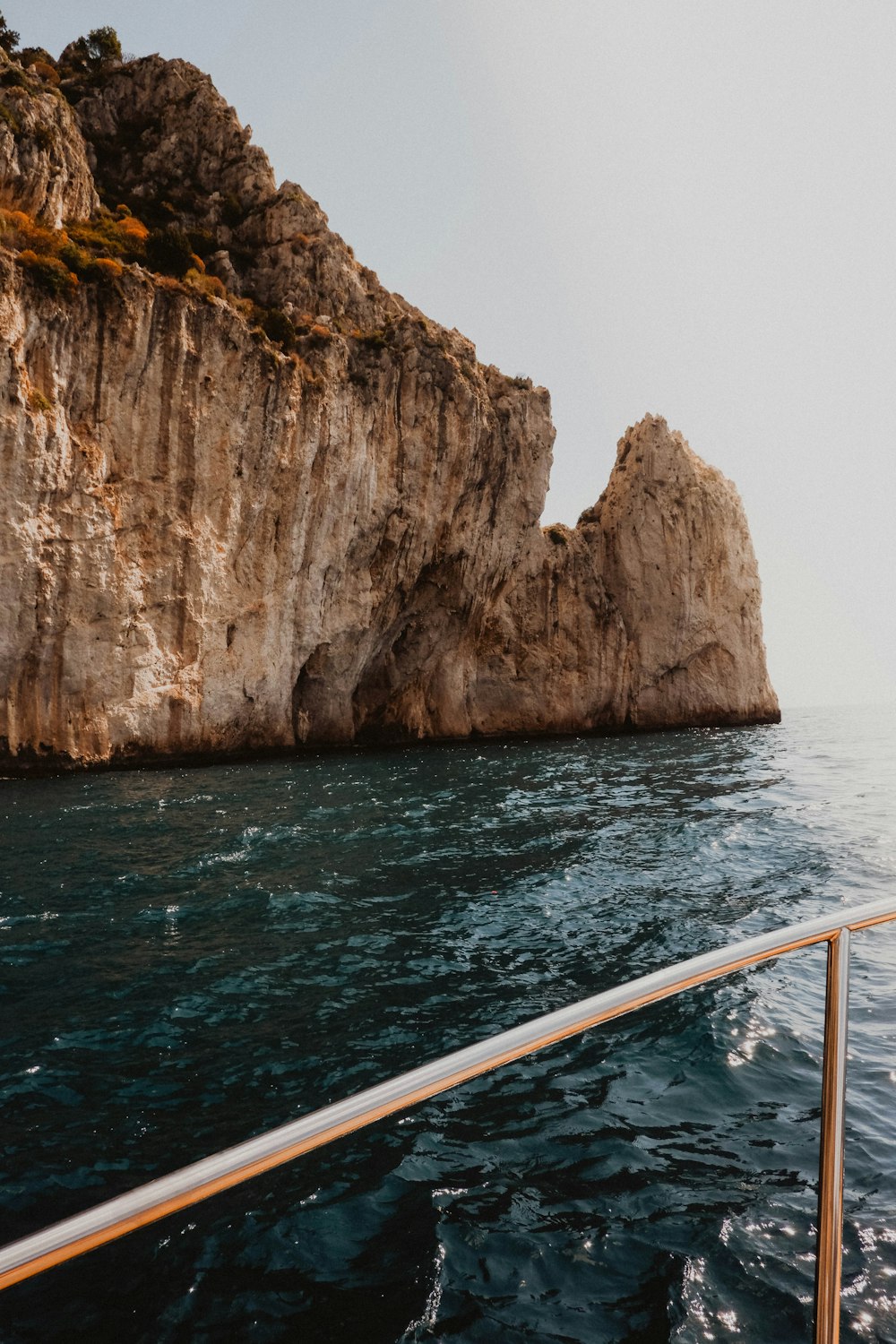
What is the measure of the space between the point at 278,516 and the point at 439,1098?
27515mm

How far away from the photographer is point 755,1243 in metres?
3.92

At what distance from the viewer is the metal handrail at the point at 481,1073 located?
1186 mm

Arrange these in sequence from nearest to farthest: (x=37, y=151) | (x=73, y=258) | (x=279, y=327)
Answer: (x=73, y=258) < (x=37, y=151) < (x=279, y=327)

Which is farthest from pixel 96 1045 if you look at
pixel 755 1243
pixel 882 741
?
pixel 882 741

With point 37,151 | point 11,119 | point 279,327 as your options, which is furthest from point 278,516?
point 11,119

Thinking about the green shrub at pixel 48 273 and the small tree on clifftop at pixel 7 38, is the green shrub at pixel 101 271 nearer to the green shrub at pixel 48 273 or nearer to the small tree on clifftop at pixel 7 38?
the green shrub at pixel 48 273

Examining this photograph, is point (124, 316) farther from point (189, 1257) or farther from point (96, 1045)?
point (189, 1257)

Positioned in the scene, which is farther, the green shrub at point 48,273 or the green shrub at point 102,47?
the green shrub at point 102,47

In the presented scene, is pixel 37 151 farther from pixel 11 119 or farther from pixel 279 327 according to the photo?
pixel 279 327

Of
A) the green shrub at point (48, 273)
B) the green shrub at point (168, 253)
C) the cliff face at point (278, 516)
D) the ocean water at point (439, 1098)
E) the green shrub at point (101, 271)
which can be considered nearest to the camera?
the ocean water at point (439, 1098)

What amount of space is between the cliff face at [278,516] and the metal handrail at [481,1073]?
24.9 metres

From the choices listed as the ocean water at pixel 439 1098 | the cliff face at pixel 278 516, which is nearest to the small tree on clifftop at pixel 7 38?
the cliff face at pixel 278 516

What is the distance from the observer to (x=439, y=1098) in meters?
5.47

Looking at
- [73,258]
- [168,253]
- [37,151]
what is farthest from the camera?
[168,253]
